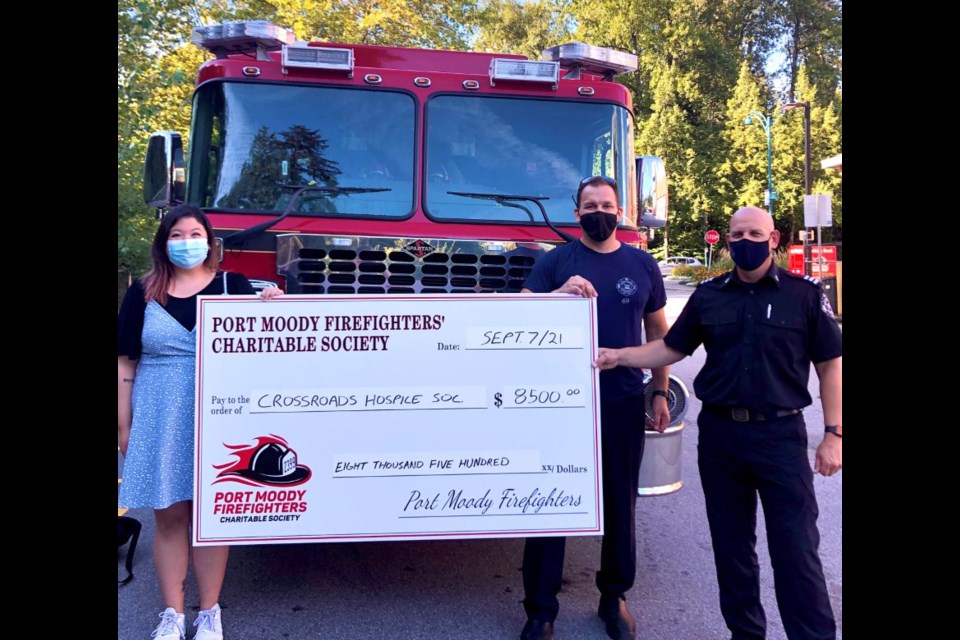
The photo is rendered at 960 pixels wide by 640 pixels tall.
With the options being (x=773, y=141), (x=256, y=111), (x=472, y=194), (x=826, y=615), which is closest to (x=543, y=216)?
(x=472, y=194)

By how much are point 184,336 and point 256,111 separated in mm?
1768

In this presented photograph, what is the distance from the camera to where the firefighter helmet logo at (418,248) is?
13.4 feet

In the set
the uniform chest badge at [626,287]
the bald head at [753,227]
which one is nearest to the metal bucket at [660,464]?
the uniform chest badge at [626,287]

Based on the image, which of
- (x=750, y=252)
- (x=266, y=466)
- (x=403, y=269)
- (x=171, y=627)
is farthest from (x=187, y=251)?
(x=750, y=252)

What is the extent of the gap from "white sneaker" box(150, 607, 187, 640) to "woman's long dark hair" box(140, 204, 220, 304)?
52.3 inches

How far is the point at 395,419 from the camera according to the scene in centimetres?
316

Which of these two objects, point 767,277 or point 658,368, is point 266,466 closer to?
point 658,368

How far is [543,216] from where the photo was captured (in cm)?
435

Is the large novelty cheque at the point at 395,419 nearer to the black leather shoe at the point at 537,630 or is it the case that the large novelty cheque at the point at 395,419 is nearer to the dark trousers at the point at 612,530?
the dark trousers at the point at 612,530

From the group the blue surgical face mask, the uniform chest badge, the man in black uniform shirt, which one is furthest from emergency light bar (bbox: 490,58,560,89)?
the blue surgical face mask

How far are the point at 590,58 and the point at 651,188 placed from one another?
937 mm

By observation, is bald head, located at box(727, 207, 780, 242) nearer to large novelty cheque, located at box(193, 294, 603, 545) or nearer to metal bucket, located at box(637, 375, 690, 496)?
large novelty cheque, located at box(193, 294, 603, 545)

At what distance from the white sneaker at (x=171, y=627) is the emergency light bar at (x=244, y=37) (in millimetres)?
3008
